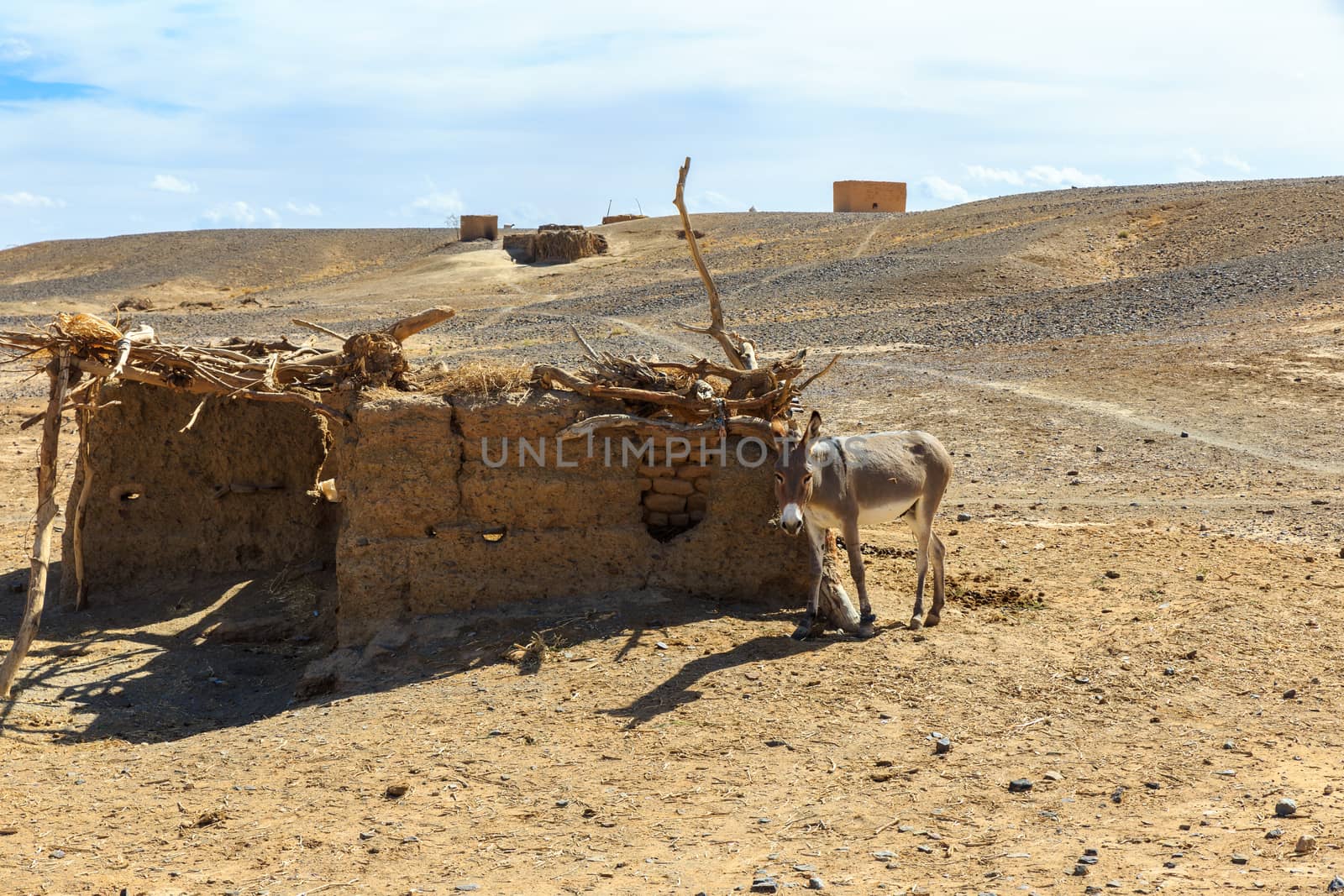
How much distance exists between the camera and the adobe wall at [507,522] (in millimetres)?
8594

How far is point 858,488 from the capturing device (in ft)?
26.6

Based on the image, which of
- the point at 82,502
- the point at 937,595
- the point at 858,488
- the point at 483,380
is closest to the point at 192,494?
A: the point at 82,502

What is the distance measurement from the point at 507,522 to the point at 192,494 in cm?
362

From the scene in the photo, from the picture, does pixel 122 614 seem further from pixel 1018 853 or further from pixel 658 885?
pixel 1018 853

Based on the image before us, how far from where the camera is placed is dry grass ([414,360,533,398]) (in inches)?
347

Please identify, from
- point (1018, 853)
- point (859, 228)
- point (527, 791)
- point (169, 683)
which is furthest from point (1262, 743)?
point (859, 228)

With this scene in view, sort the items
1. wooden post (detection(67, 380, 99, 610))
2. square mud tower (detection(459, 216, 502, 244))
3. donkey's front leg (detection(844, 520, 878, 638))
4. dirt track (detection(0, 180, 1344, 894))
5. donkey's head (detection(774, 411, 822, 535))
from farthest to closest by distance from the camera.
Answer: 1. square mud tower (detection(459, 216, 502, 244))
2. wooden post (detection(67, 380, 99, 610))
3. donkey's front leg (detection(844, 520, 878, 638))
4. donkey's head (detection(774, 411, 822, 535))
5. dirt track (detection(0, 180, 1344, 894))

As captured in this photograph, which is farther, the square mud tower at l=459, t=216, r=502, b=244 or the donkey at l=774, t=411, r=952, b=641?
the square mud tower at l=459, t=216, r=502, b=244

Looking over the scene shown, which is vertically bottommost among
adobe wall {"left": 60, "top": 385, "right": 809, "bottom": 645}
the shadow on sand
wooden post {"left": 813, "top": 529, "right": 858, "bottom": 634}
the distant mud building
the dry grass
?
the shadow on sand

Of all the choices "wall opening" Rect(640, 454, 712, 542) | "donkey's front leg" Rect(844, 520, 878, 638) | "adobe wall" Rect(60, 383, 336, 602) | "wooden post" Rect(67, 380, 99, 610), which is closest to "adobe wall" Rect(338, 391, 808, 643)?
"wall opening" Rect(640, 454, 712, 542)

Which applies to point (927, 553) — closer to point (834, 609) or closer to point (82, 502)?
point (834, 609)

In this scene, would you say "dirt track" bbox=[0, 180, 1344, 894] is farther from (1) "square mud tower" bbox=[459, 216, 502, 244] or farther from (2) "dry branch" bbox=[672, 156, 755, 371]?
(1) "square mud tower" bbox=[459, 216, 502, 244]

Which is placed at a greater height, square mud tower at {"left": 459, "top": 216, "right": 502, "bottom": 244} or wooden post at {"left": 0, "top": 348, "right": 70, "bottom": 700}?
square mud tower at {"left": 459, "top": 216, "right": 502, "bottom": 244}

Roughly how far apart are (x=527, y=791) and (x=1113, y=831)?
2862 mm
